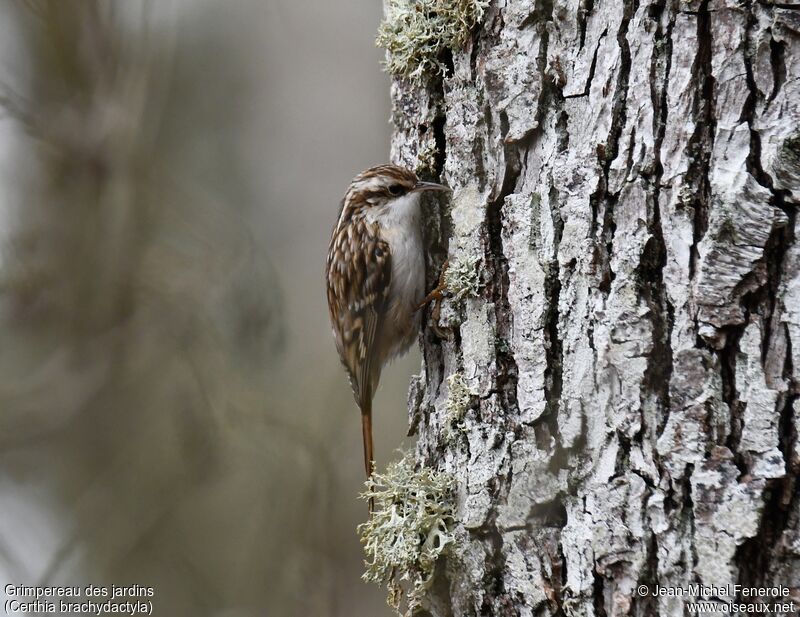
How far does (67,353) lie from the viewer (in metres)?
3.12

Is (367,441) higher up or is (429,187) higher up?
(429,187)

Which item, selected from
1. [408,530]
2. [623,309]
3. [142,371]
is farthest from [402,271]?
[142,371]

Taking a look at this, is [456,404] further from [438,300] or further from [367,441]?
[367,441]

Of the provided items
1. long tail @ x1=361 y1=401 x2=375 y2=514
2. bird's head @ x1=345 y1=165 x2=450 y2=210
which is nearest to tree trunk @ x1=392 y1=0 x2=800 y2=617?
bird's head @ x1=345 y1=165 x2=450 y2=210

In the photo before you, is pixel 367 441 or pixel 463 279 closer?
pixel 463 279

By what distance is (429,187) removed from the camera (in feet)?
6.52

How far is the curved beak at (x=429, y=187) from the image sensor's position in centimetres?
193

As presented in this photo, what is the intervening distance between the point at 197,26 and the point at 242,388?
89.0 inches

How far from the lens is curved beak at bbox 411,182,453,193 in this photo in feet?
6.33

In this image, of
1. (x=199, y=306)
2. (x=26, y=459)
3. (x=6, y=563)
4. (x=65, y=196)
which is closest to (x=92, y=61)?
(x=65, y=196)

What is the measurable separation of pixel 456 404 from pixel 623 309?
520 mm

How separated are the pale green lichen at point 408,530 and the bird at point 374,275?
0.27m

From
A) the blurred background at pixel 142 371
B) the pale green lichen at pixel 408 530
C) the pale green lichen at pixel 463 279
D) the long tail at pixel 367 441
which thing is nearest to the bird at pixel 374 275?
the long tail at pixel 367 441

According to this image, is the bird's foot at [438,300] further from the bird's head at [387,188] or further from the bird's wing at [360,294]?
the bird's wing at [360,294]
